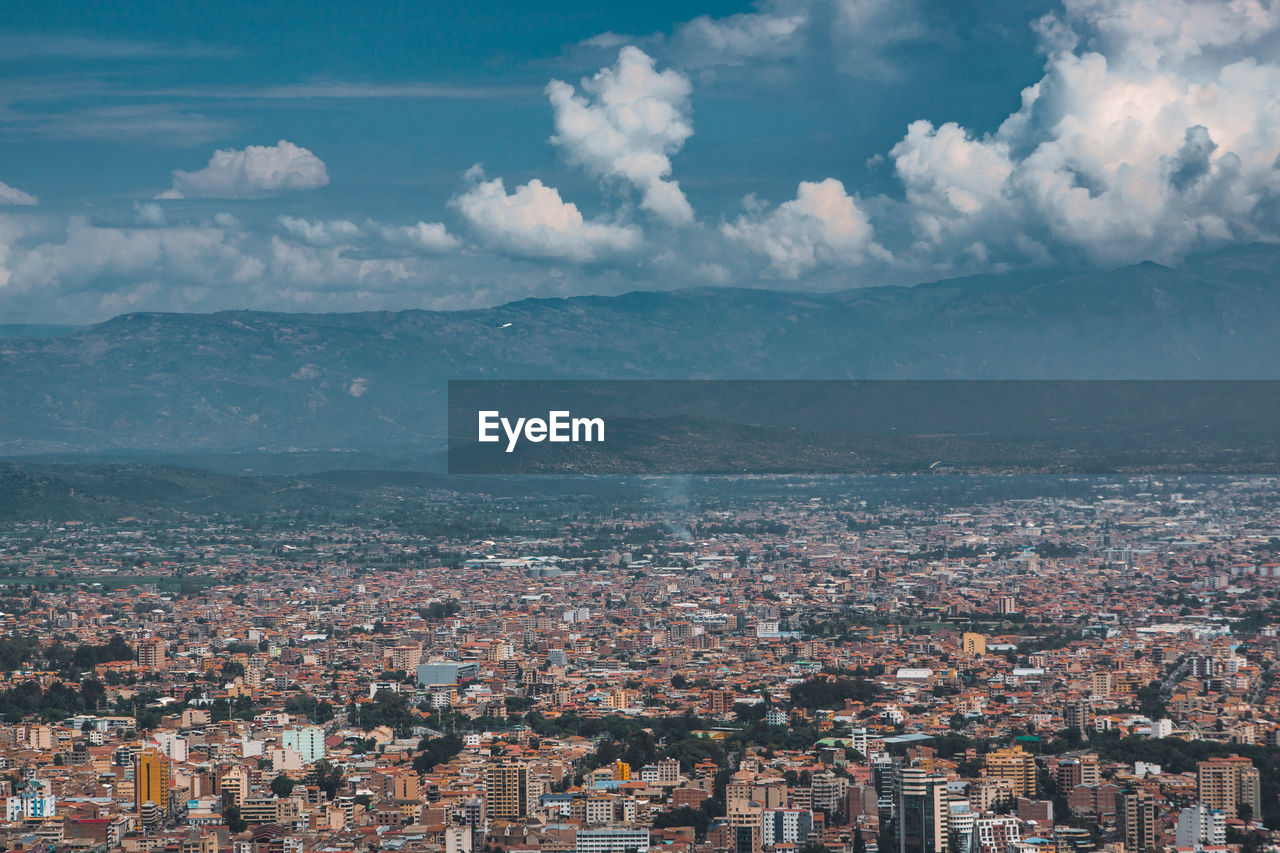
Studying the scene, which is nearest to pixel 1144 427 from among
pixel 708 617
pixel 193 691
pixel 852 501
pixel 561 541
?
pixel 852 501

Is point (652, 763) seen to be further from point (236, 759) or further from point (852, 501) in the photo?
point (852, 501)

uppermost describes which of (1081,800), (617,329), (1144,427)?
(617,329)

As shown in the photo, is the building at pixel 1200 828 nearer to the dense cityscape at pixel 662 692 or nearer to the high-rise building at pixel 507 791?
the dense cityscape at pixel 662 692

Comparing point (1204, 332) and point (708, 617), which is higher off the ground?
point (1204, 332)

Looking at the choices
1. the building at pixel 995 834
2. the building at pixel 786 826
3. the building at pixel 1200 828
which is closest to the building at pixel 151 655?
the building at pixel 786 826

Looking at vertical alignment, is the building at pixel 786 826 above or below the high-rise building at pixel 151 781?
below

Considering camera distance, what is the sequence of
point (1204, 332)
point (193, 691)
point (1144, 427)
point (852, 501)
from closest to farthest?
point (193, 691), point (852, 501), point (1144, 427), point (1204, 332)

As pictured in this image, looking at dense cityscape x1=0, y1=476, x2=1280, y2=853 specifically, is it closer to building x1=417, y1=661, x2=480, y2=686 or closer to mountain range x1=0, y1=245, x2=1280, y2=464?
building x1=417, y1=661, x2=480, y2=686
